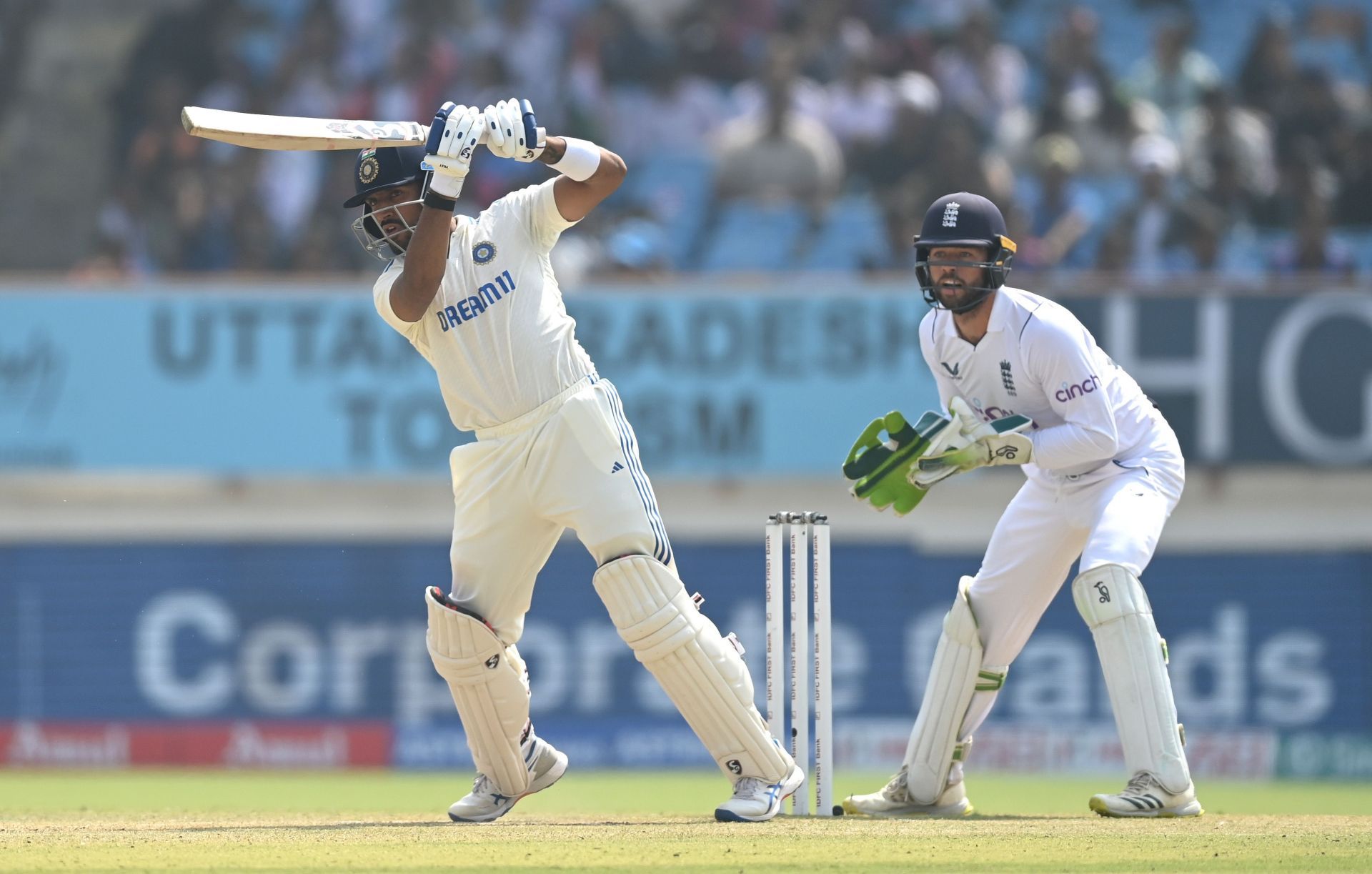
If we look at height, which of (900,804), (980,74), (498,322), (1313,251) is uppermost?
(980,74)

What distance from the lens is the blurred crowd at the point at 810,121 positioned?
11953 millimetres

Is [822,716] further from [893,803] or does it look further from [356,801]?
[356,801]

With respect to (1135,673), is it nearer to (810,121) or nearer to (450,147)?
(450,147)

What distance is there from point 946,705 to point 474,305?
1.98 metres

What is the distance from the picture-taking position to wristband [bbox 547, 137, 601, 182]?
5.73m

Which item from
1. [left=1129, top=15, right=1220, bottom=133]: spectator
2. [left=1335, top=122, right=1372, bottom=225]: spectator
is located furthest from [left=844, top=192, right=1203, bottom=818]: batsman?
[left=1129, top=15, right=1220, bottom=133]: spectator

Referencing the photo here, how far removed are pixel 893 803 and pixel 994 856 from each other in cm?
145

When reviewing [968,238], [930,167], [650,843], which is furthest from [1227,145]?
[650,843]

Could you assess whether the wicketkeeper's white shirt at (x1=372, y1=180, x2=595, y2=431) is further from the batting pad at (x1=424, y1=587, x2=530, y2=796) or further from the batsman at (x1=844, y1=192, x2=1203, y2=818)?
the batsman at (x1=844, y1=192, x2=1203, y2=818)

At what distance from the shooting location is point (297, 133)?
570 centimetres

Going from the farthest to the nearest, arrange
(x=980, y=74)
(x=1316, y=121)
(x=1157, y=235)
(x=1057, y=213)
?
(x=980, y=74)
(x=1316, y=121)
(x=1057, y=213)
(x=1157, y=235)

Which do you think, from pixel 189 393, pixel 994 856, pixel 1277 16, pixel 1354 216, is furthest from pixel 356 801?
pixel 1277 16

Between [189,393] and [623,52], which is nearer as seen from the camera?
[189,393]

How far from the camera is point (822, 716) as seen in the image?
622cm
